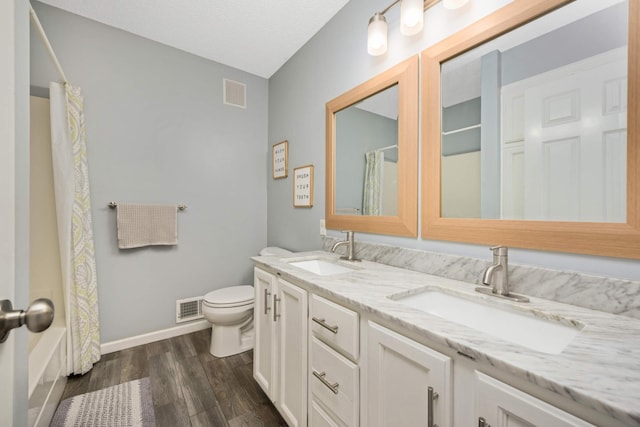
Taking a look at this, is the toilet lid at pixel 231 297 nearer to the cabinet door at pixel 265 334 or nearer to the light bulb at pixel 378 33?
the cabinet door at pixel 265 334

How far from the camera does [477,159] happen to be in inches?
43.4

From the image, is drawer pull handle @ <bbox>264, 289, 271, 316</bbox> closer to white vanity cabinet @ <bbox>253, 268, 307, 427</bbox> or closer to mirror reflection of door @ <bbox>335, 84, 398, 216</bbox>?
white vanity cabinet @ <bbox>253, 268, 307, 427</bbox>

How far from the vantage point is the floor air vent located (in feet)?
7.41

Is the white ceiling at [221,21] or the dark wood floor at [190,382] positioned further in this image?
the white ceiling at [221,21]

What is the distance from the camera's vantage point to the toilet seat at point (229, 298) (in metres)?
1.89

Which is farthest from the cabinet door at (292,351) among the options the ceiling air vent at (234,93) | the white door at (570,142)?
the ceiling air vent at (234,93)

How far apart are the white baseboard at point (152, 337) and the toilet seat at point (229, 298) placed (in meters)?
0.53

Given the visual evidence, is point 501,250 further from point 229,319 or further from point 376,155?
point 229,319

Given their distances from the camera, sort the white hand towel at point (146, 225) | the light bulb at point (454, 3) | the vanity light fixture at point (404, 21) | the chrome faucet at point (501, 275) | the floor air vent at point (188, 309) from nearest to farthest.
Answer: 1. the chrome faucet at point (501, 275)
2. the light bulb at point (454, 3)
3. the vanity light fixture at point (404, 21)
4. the white hand towel at point (146, 225)
5. the floor air vent at point (188, 309)

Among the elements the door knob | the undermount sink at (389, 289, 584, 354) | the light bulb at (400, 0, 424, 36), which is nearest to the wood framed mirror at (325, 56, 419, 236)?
the light bulb at (400, 0, 424, 36)

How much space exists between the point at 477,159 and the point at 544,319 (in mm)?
636

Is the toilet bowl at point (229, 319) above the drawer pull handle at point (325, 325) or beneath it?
beneath

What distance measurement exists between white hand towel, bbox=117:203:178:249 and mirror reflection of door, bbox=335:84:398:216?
4.67 ft

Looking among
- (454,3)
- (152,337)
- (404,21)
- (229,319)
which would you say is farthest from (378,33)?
(152,337)
